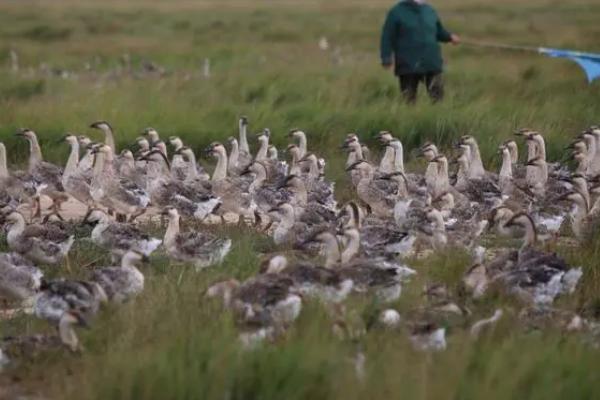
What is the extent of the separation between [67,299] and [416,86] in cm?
1080

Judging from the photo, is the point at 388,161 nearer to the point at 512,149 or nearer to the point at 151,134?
the point at 512,149

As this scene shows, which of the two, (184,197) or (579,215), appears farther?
(184,197)

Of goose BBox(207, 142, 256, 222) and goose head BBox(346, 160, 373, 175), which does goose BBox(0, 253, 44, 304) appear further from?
goose head BBox(346, 160, 373, 175)

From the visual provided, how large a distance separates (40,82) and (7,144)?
5316 mm

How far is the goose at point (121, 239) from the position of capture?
10828mm

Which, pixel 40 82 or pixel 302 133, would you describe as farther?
pixel 40 82

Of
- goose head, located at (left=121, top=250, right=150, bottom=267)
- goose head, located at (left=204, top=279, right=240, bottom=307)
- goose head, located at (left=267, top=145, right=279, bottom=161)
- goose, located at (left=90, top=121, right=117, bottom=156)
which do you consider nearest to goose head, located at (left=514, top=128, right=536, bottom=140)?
goose head, located at (left=267, top=145, right=279, bottom=161)

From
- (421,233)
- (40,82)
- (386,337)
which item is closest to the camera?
(386,337)

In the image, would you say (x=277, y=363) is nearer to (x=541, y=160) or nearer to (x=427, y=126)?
(x=541, y=160)

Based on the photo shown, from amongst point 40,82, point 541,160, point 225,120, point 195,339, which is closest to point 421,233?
point 541,160

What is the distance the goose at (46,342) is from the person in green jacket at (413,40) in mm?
10446

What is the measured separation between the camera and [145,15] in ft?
167

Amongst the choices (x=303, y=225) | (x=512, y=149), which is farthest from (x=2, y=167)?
(x=512, y=149)

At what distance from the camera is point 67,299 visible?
341 inches
